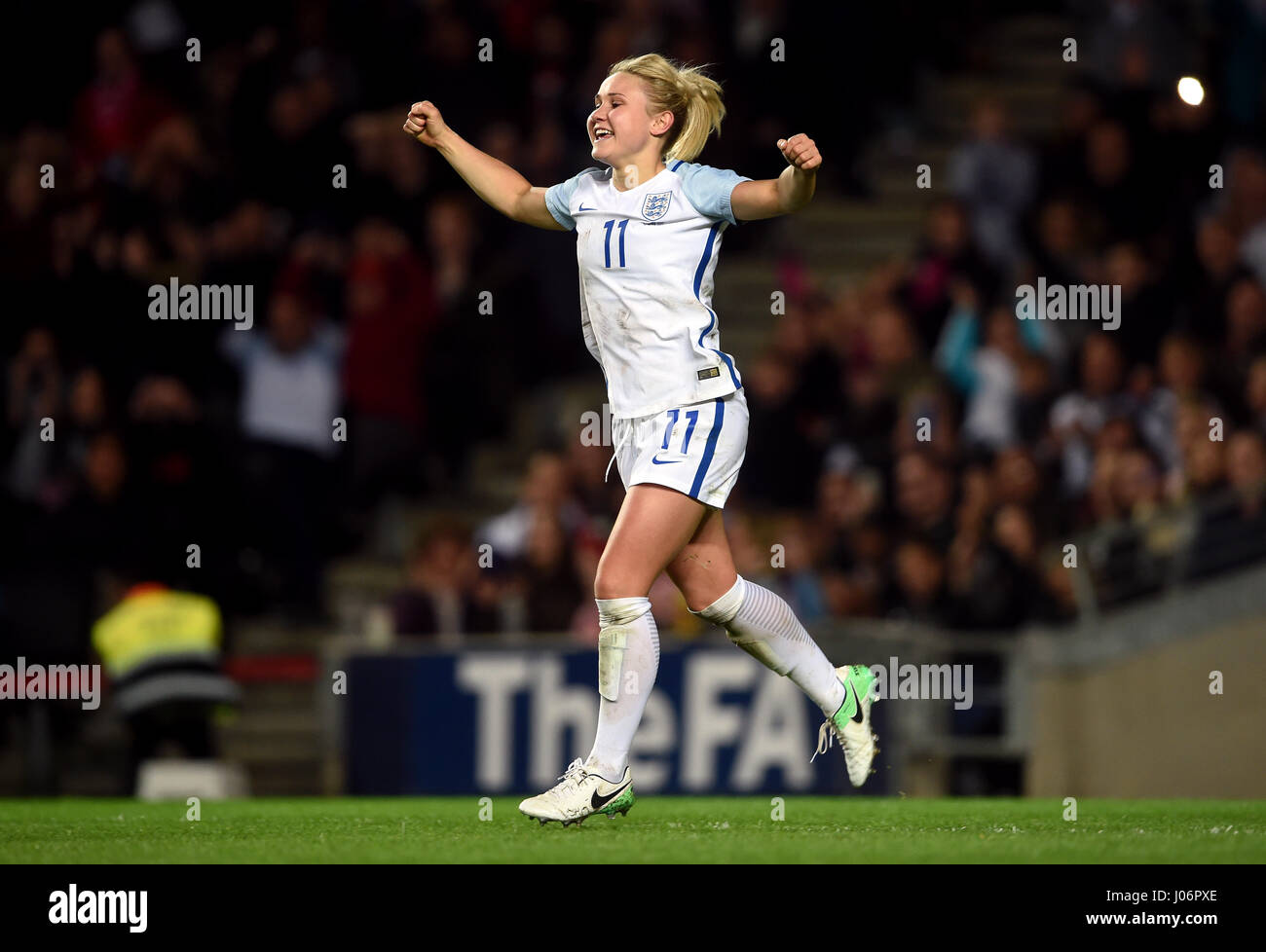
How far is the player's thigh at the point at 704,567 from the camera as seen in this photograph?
7.27m

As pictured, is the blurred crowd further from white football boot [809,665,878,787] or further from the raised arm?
the raised arm

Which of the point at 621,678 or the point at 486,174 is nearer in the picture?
the point at 621,678

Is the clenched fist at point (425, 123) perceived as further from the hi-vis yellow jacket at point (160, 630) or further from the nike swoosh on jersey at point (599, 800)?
the hi-vis yellow jacket at point (160, 630)

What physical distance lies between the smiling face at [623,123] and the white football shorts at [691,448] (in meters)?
0.85

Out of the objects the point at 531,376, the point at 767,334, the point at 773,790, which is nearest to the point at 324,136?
the point at 531,376

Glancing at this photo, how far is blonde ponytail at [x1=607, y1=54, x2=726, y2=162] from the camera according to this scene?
7.27 metres

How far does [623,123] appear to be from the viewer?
7195 millimetres

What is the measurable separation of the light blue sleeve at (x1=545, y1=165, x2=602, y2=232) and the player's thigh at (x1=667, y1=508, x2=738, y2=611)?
1082 mm

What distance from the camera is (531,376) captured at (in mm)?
15852

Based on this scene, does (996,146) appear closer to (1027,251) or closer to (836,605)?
(1027,251)

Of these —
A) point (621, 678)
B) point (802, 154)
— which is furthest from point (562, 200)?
point (621, 678)

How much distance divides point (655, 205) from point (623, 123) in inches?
12.2

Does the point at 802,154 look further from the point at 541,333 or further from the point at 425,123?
the point at 541,333

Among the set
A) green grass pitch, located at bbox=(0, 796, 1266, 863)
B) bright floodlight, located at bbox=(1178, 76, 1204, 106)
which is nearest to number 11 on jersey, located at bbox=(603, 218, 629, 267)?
green grass pitch, located at bbox=(0, 796, 1266, 863)
